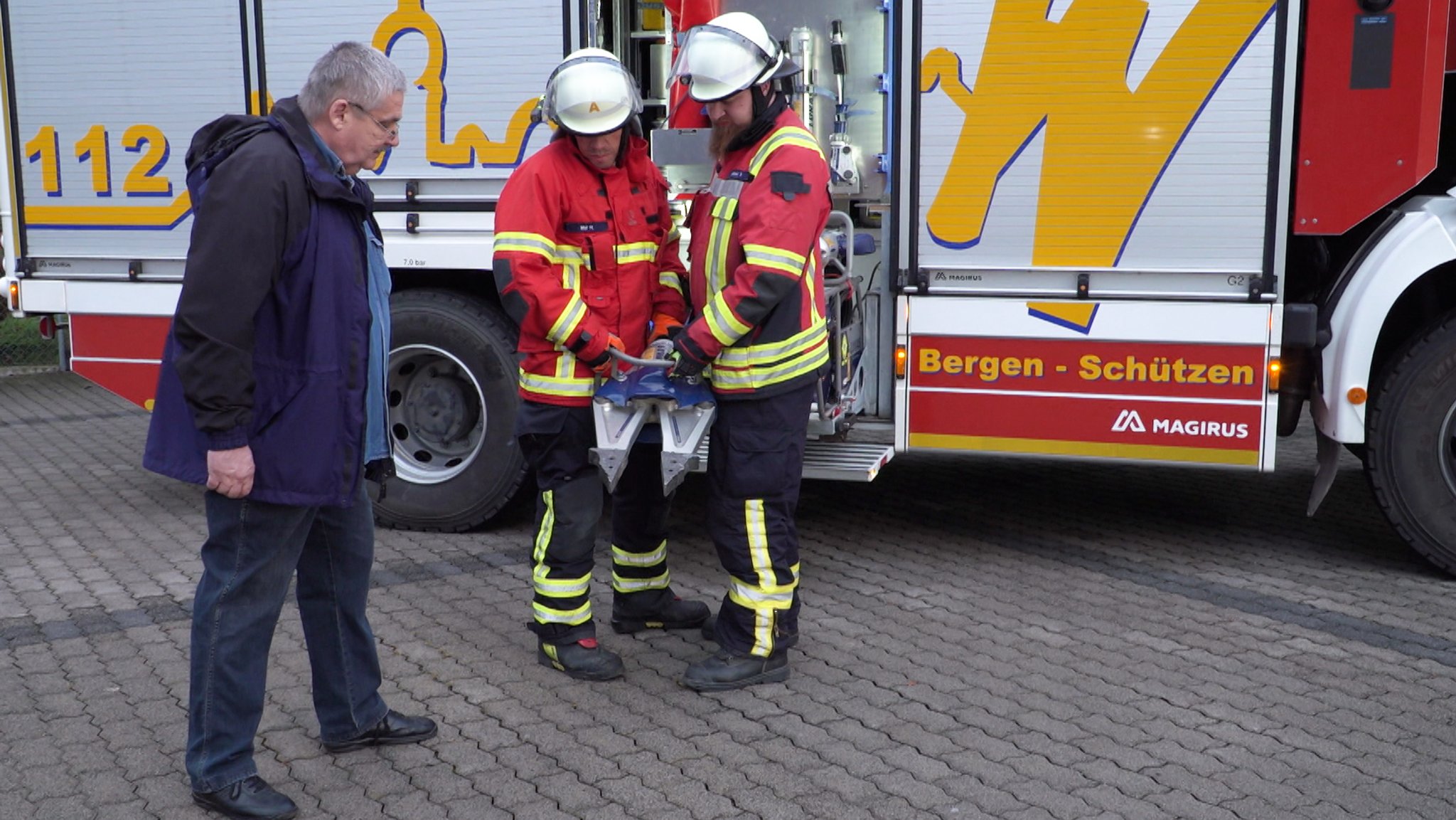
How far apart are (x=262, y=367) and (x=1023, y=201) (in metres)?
2.93

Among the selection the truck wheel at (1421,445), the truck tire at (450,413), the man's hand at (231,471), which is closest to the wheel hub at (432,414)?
the truck tire at (450,413)

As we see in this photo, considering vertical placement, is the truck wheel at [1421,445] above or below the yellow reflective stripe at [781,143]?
below

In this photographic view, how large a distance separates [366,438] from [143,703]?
122 cm

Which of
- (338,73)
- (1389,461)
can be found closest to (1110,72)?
(1389,461)

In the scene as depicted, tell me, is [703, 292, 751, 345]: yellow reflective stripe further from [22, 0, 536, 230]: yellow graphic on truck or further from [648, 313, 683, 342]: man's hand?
[22, 0, 536, 230]: yellow graphic on truck

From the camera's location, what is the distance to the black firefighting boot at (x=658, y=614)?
4.50 m

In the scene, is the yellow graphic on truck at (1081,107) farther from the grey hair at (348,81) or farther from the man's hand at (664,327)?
the grey hair at (348,81)

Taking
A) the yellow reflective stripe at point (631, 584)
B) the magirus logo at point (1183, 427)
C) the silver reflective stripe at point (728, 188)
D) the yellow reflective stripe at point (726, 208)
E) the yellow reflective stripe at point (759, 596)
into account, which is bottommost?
the yellow reflective stripe at point (631, 584)

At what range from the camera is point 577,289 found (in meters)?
4.01

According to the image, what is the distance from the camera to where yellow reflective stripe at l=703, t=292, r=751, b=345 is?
3771mm

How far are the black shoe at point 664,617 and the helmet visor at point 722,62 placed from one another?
1.70 m

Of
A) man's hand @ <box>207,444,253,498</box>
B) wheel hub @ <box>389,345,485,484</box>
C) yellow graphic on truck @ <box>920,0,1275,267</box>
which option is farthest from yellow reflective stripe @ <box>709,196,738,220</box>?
wheel hub @ <box>389,345,485,484</box>

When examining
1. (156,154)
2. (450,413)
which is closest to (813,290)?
(450,413)

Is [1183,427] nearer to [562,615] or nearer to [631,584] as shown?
[631,584]
